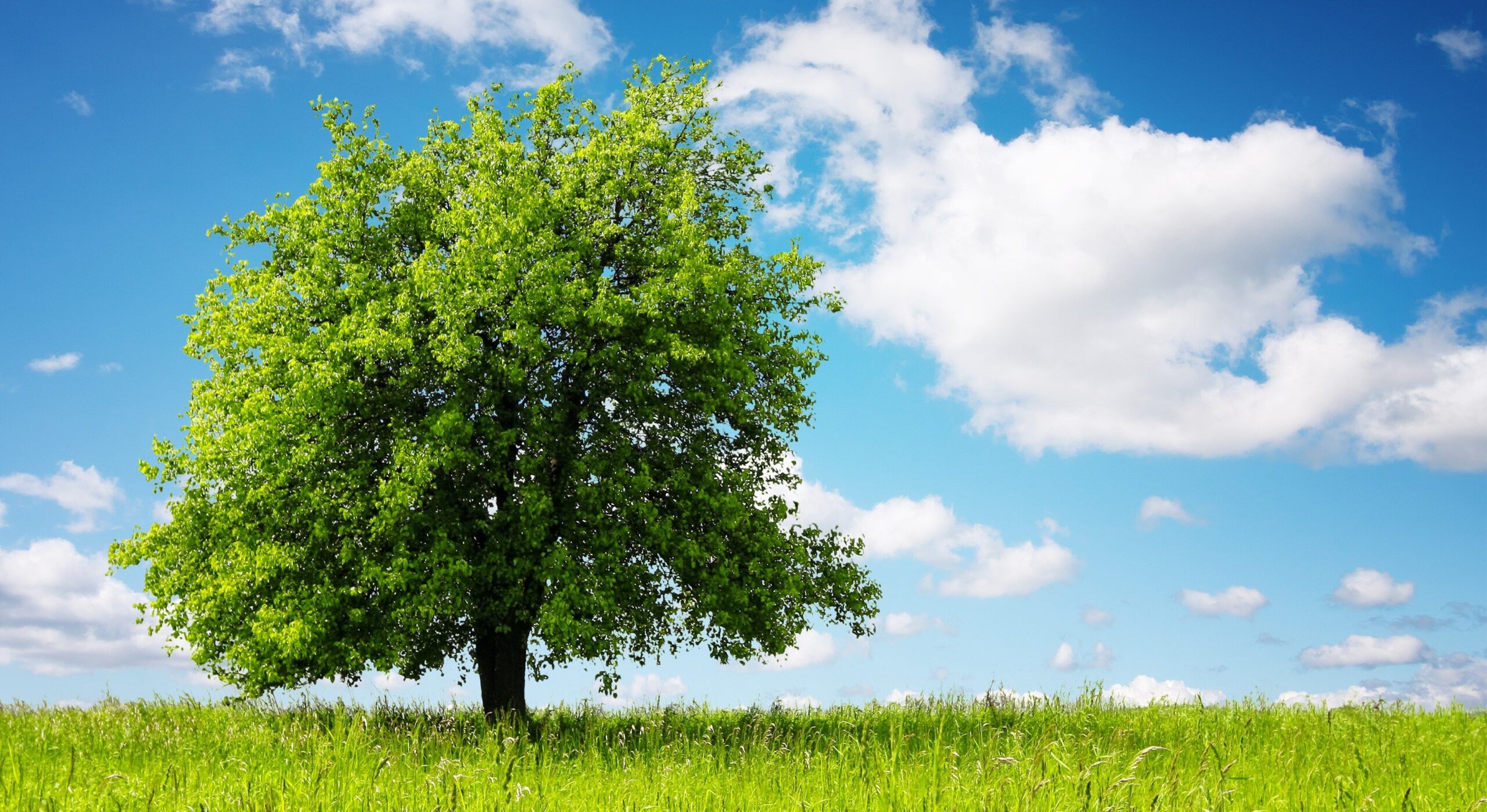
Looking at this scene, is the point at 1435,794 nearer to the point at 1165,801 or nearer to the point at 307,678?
the point at 1165,801

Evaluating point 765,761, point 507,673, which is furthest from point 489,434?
point 765,761

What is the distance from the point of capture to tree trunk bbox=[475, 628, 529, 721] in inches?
753

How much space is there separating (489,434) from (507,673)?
486 centimetres

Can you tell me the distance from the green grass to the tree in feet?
5.89

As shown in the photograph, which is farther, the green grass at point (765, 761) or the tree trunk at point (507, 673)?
the tree trunk at point (507, 673)

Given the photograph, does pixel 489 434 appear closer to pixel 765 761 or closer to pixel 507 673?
pixel 507 673

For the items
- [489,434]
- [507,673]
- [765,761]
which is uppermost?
[489,434]

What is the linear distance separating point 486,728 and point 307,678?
586cm

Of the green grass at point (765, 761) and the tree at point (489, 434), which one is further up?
the tree at point (489, 434)

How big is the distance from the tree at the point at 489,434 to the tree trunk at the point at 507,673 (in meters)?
0.05

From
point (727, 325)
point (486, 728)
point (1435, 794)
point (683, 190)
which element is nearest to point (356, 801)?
point (486, 728)

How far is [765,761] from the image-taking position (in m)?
11.0

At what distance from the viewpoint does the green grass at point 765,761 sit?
794cm

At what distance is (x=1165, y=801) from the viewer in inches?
307
